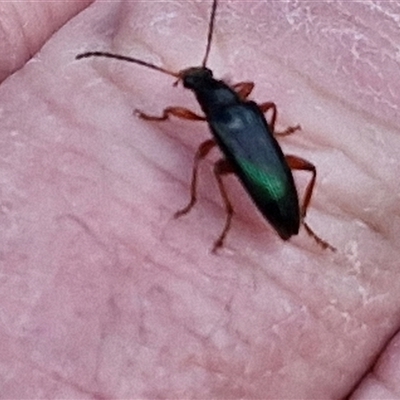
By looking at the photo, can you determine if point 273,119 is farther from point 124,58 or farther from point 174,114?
point 124,58

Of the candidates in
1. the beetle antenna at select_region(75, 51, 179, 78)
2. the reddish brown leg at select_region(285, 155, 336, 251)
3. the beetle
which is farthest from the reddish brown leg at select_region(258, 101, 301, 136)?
the beetle antenna at select_region(75, 51, 179, 78)

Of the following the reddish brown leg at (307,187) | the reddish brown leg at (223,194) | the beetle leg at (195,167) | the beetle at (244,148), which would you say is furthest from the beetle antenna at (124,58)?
the reddish brown leg at (307,187)

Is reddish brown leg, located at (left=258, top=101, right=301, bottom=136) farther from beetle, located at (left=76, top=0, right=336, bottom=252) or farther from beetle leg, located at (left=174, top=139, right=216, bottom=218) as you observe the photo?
beetle leg, located at (left=174, top=139, right=216, bottom=218)

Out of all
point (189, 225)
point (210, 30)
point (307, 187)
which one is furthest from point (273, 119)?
point (189, 225)

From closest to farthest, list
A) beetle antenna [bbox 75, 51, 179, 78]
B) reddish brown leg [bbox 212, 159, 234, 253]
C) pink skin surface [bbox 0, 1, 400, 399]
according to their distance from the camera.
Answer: pink skin surface [bbox 0, 1, 400, 399], reddish brown leg [bbox 212, 159, 234, 253], beetle antenna [bbox 75, 51, 179, 78]

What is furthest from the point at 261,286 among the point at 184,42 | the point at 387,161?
the point at 184,42

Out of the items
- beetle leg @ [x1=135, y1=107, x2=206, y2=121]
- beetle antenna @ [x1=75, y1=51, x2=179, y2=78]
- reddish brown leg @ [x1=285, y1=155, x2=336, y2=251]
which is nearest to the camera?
reddish brown leg @ [x1=285, y1=155, x2=336, y2=251]
